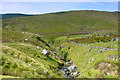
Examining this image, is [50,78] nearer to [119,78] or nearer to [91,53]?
[119,78]

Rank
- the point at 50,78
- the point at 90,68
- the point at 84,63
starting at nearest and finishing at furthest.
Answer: the point at 50,78
the point at 90,68
the point at 84,63

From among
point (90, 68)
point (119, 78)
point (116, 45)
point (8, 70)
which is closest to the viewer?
point (8, 70)

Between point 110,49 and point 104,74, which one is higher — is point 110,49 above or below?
above

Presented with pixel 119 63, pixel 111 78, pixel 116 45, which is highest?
pixel 116 45

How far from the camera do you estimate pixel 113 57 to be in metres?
44.9

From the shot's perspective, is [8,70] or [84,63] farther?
[84,63]

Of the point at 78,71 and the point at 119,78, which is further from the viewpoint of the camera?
the point at 78,71

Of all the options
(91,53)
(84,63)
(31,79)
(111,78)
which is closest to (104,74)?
(111,78)

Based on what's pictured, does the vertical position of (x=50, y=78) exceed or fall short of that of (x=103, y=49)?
it falls short

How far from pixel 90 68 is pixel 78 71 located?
3280 mm

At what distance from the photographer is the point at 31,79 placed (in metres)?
24.5

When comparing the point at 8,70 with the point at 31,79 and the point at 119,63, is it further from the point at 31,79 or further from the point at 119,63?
the point at 119,63

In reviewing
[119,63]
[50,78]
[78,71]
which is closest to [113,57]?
[119,63]

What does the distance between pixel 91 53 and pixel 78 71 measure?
10039mm
